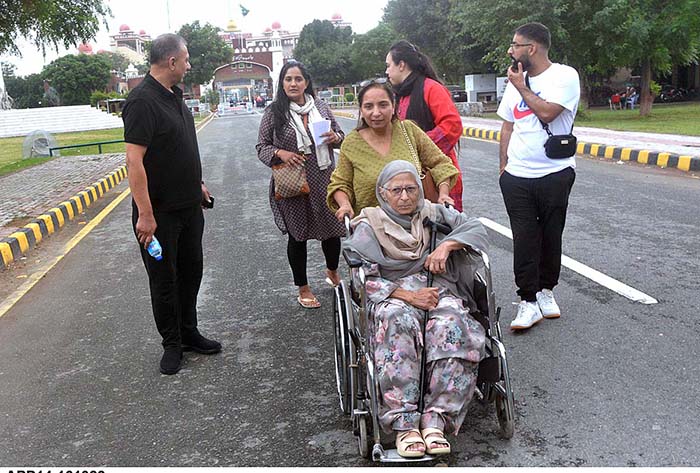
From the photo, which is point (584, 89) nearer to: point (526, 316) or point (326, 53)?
point (526, 316)

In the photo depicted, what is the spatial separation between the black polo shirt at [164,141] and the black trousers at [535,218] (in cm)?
193

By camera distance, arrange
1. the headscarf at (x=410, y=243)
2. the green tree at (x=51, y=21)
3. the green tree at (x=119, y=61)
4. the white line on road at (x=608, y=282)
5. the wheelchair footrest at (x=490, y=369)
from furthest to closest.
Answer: the green tree at (x=119, y=61) < the green tree at (x=51, y=21) < the white line on road at (x=608, y=282) < the headscarf at (x=410, y=243) < the wheelchair footrest at (x=490, y=369)

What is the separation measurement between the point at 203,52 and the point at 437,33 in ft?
106

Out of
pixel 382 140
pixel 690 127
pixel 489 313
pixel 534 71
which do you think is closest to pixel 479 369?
pixel 489 313

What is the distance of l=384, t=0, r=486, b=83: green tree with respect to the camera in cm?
3509

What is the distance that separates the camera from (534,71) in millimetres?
4098

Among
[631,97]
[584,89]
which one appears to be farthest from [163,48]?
[631,97]

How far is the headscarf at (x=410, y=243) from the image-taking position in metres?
3.19

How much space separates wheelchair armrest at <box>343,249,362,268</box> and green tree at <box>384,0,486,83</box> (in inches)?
1264

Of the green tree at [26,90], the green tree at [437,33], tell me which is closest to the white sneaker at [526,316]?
the green tree at [437,33]

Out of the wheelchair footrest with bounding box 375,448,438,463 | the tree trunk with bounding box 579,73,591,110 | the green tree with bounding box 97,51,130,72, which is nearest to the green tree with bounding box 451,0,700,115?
the tree trunk with bounding box 579,73,591,110

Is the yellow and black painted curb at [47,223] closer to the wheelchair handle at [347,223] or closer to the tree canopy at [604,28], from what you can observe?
the wheelchair handle at [347,223]

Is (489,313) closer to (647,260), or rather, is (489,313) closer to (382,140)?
(382,140)

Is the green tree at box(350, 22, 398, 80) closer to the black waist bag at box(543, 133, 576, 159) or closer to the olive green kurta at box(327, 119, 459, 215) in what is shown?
the black waist bag at box(543, 133, 576, 159)
